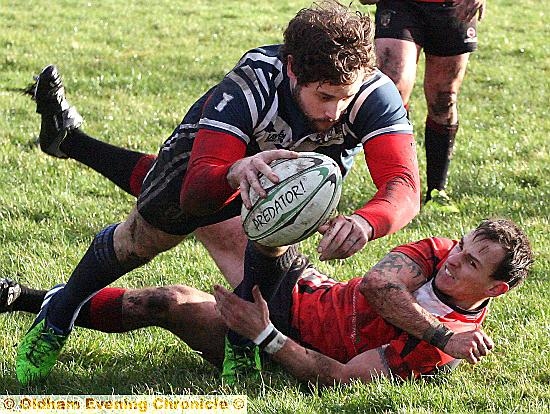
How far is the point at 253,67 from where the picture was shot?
12.7 ft

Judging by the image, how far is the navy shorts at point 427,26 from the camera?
252 inches

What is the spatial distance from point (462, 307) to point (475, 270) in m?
0.21

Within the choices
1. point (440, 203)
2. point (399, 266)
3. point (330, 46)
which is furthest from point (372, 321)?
point (440, 203)

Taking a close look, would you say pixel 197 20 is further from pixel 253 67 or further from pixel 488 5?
pixel 253 67

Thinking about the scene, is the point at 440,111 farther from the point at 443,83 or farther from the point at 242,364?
the point at 242,364

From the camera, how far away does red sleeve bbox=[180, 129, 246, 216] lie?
138 inches

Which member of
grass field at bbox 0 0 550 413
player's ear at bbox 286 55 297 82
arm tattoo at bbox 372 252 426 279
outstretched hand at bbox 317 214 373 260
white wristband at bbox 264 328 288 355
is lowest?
grass field at bbox 0 0 550 413

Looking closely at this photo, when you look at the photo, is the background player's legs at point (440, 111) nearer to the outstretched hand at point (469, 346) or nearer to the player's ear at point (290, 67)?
the outstretched hand at point (469, 346)

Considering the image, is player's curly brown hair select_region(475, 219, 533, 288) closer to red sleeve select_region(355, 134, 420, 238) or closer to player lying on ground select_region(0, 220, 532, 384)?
player lying on ground select_region(0, 220, 532, 384)

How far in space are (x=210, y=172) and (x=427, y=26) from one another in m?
3.39

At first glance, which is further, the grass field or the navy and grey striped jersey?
the grass field

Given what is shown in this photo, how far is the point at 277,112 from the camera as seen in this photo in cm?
383

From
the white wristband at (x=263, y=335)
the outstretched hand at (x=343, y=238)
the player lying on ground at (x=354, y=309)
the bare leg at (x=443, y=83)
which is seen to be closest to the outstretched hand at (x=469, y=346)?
the player lying on ground at (x=354, y=309)

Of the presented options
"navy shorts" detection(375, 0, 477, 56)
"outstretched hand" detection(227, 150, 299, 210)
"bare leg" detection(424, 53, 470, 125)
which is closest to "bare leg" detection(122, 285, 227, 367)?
"outstretched hand" detection(227, 150, 299, 210)
